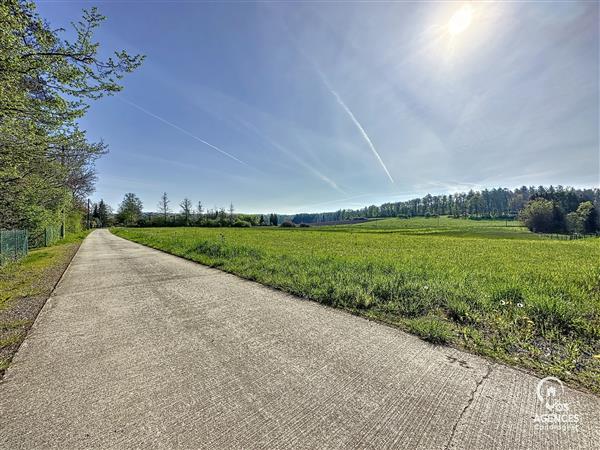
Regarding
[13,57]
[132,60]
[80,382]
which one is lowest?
[80,382]

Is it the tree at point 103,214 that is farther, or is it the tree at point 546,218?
the tree at point 103,214

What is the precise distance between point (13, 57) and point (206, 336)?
257 inches

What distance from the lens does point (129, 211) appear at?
73500mm

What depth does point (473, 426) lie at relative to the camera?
1.98 m

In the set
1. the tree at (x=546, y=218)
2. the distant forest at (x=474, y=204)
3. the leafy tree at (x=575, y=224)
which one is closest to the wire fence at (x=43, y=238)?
the tree at (x=546, y=218)

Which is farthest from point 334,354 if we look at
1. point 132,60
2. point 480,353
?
point 132,60

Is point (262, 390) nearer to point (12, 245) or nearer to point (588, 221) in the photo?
point (12, 245)

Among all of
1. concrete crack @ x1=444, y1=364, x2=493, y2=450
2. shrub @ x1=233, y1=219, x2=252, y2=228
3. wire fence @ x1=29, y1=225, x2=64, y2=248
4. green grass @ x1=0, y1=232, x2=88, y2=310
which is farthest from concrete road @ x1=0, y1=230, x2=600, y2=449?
shrub @ x1=233, y1=219, x2=252, y2=228

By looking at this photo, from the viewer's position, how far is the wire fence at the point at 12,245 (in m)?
10.4

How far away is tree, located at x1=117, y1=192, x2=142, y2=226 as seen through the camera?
241 feet

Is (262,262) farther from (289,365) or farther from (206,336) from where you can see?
(289,365)

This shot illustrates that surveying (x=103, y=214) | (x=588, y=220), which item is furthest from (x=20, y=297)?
(x=588, y=220)

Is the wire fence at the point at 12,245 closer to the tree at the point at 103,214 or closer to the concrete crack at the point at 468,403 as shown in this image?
the concrete crack at the point at 468,403

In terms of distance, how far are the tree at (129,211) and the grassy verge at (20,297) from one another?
73.8m
